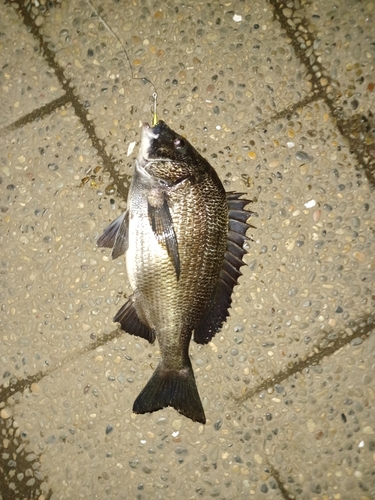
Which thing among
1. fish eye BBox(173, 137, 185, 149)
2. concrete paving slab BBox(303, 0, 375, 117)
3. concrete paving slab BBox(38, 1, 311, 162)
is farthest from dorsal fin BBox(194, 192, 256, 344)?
concrete paving slab BBox(303, 0, 375, 117)

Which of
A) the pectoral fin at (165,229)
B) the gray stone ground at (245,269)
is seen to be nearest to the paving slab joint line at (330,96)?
the gray stone ground at (245,269)

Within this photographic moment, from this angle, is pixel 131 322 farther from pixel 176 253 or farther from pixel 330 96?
pixel 330 96

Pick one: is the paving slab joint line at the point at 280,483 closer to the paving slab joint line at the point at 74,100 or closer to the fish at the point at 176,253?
the fish at the point at 176,253

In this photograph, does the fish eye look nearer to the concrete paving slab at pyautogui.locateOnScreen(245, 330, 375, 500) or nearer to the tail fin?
the tail fin

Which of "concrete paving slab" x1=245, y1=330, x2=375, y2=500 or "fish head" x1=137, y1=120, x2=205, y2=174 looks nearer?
"fish head" x1=137, y1=120, x2=205, y2=174

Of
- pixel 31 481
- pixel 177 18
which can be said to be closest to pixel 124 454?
pixel 31 481

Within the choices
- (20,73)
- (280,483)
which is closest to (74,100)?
(20,73)

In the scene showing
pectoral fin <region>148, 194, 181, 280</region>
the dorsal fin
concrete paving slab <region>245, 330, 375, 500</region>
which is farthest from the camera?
concrete paving slab <region>245, 330, 375, 500</region>
